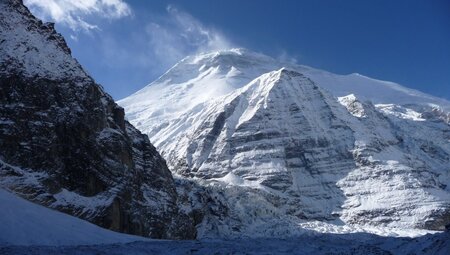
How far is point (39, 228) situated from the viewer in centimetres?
4341

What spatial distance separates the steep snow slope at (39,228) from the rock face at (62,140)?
16.0 m

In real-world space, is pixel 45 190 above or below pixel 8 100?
below

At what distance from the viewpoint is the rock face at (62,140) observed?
69812 mm

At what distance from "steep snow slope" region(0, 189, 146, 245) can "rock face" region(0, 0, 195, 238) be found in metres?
16.0

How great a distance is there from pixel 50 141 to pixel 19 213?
30996mm

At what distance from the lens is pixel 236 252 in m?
36.1

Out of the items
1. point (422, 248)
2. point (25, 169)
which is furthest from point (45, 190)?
point (422, 248)

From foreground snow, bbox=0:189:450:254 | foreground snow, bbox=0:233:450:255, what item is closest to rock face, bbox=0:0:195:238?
foreground snow, bbox=0:189:450:254

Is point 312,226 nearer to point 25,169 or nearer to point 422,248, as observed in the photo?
point 25,169

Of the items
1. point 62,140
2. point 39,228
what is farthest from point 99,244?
point 62,140

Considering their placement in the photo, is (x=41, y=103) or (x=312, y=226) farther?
(x=312, y=226)

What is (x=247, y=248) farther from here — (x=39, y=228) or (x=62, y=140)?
(x=62, y=140)

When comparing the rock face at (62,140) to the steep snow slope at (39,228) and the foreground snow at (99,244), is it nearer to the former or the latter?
the steep snow slope at (39,228)

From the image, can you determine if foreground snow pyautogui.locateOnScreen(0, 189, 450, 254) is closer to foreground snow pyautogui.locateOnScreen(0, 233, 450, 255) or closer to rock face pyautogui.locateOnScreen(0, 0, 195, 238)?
foreground snow pyautogui.locateOnScreen(0, 233, 450, 255)
